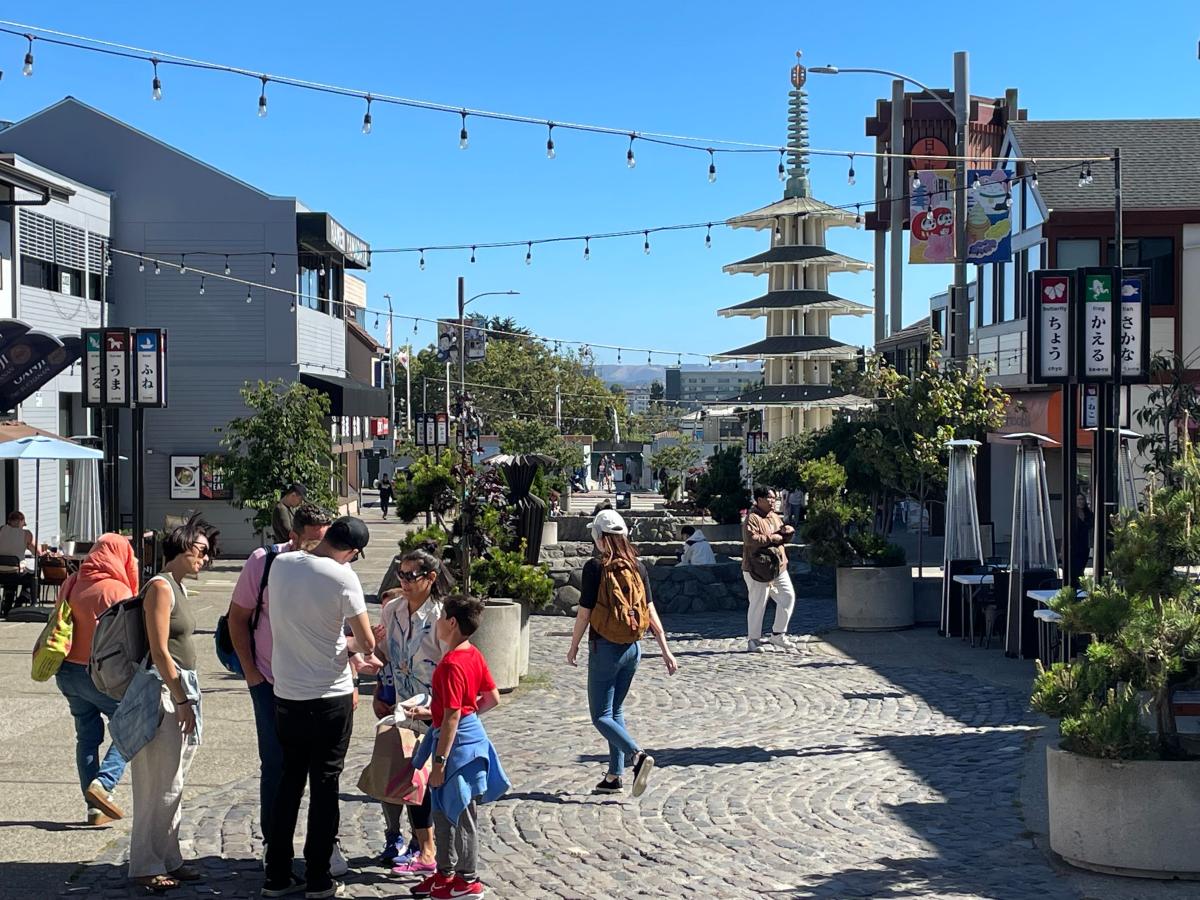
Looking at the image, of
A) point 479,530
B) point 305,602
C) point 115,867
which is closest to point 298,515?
point 305,602

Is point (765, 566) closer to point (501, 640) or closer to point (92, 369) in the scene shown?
point (501, 640)

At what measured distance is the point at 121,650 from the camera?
7090 millimetres

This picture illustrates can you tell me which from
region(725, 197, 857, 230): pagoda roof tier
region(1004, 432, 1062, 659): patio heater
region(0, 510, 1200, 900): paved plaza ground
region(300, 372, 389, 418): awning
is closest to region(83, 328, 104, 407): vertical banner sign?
region(0, 510, 1200, 900): paved plaza ground

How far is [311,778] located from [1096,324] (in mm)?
7619

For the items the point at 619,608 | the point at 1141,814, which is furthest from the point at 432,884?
the point at 1141,814

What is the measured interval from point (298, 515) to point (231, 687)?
21.3 feet

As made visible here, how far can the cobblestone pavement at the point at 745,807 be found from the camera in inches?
276

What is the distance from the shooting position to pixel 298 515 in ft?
22.8

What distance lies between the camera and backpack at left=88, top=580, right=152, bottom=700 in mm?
7062

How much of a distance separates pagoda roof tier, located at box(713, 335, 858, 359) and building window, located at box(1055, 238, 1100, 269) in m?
32.9

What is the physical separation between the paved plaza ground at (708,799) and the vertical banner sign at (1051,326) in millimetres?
2763

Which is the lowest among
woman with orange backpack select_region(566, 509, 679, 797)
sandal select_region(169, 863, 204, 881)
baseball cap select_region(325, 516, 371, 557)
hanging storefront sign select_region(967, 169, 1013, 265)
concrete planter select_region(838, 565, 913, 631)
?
sandal select_region(169, 863, 204, 881)

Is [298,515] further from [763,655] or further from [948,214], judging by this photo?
[948,214]

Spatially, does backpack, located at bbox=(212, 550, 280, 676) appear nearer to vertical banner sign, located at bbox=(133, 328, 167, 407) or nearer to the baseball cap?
the baseball cap
